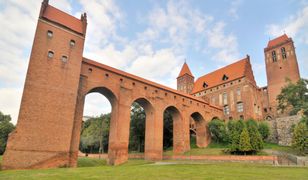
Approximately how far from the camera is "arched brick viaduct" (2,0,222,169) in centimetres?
1580

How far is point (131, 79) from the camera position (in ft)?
83.6

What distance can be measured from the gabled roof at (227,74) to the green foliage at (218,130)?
10.6 m

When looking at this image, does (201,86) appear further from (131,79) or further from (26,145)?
(26,145)

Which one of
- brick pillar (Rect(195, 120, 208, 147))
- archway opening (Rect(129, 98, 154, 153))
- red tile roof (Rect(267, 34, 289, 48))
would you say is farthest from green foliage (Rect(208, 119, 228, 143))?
red tile roof (Rect(267, 34, 289, 48))

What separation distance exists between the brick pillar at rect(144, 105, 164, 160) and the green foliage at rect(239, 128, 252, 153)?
30.9ft

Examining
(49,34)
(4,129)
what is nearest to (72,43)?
(49,34)

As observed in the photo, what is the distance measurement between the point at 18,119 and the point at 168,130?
23634 mm

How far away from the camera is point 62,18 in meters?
Answer: 20.5

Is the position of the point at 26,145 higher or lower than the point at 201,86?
lower

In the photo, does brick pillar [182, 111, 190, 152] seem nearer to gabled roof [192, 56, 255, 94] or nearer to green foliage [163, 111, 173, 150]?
green foliage [163, 111, 173, 150]

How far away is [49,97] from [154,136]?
44.3 ft

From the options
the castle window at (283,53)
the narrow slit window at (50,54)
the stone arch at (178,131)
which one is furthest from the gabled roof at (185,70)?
the narrow slit window at (50,54)

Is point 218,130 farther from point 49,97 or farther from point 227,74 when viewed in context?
point 49,97

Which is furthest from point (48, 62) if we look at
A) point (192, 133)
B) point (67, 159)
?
point (192, 133)
